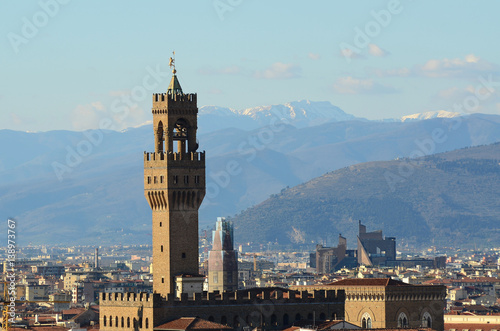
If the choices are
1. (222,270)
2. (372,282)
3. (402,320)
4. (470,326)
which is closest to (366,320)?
(402,320)

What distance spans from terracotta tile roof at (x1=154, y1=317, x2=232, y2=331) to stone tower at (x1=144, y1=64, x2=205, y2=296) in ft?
23.2

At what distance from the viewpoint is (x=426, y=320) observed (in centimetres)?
10831

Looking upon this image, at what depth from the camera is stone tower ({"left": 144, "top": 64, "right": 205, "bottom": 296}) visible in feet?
345

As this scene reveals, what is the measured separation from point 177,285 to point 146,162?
9.23 m

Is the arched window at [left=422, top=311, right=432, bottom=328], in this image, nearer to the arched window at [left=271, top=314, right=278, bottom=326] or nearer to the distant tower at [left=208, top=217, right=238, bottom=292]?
the arched window at [left=271, top=314, right=278, bottom=326]

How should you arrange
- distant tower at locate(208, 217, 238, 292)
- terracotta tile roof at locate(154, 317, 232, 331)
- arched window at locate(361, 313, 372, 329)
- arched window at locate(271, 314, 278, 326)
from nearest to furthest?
terracotta tile roof at locate(154, 317, 232, 331) < arched window at locate(271, 314, 278, 326) < arched window at locate(361, 313, 372, 329) < distant tower at locate(208, 217, 238, 292)

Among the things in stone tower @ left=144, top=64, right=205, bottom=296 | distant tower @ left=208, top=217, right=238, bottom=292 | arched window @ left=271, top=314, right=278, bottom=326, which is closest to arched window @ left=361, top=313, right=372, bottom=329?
arched window @ left=271, top=314, right=278, bottom=326

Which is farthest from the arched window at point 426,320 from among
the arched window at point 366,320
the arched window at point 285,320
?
the arched window at point 285,320

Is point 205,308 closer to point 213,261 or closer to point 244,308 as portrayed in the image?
point 244,308

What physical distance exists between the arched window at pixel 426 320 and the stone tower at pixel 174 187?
1563 centimetres

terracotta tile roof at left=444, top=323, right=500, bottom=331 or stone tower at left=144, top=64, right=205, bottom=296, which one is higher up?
stone tower at left=144, top=64, right=205, bottom=296

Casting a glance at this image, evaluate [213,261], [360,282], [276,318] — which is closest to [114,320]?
[276,318]

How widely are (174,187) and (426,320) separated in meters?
19.1

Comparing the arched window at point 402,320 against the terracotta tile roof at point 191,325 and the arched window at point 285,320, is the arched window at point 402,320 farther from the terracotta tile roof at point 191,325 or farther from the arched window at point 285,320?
the terracotta tile roof at point 191,325
